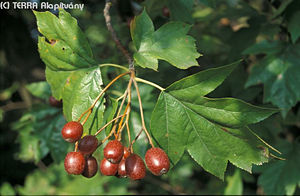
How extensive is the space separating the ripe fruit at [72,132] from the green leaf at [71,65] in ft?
0.58

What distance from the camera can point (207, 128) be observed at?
4.48ft

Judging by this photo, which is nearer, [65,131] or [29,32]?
[65,131]

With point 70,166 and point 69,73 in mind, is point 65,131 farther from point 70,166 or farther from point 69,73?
point 69,73

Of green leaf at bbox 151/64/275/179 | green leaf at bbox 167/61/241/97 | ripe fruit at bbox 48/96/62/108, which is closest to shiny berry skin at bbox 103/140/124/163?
green leaf at bbox 151/64/275/179

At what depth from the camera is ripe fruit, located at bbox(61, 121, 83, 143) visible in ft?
3.96

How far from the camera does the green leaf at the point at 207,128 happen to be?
131 centimetres

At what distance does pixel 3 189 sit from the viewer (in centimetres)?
337

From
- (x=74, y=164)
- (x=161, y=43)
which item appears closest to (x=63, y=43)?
(x=161, y=43)

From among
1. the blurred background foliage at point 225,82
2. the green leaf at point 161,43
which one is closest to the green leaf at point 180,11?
the blurred background foliage at point 225,82

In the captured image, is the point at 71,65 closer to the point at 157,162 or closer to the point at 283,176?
the point at 157,162

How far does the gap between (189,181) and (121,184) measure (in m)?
1.46

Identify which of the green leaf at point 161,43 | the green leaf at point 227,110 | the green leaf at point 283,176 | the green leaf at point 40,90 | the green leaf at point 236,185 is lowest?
the green leaf at point 236,185

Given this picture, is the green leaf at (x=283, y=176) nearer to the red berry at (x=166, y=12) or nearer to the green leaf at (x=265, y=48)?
the green leaf at (x=265, y=48)

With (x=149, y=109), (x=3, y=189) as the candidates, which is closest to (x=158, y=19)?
(x=149, y=109)
